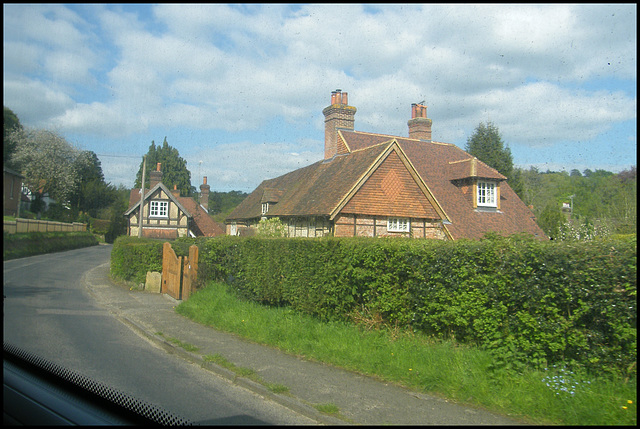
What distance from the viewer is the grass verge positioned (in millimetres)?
4605

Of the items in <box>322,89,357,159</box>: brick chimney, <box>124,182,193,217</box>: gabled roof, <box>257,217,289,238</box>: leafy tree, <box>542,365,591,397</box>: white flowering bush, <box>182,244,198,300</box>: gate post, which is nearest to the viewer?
<box>542,365,591,397</box>: white flowering bush

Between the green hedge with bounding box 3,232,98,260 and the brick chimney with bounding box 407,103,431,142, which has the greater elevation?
the brick chimney with bounding box 407,103,431,142

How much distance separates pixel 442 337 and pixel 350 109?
24747 millimetres

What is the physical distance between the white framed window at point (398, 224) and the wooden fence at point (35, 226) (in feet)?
50.4

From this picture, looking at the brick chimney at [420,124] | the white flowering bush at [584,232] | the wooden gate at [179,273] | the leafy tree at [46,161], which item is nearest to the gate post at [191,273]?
the wooden gate at [179,273]

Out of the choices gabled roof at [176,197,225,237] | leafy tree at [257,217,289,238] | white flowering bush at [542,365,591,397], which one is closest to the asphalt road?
white flowering bush at [542,365,591,397]

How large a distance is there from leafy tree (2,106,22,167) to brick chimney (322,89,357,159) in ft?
87.1

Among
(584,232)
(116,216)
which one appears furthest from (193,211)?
(584,232)

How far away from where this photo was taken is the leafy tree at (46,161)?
4.61 m

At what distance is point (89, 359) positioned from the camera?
6578mm

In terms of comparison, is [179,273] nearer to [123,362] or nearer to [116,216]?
[123,362]

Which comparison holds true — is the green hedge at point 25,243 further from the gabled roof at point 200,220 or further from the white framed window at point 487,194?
the gabled roof at point 200,220

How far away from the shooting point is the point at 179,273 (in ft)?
48.4

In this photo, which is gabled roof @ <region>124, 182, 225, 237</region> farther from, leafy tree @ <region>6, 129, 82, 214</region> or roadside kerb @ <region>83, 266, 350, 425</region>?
leafy tree @ <region>6, 129, 82, 214</region>
